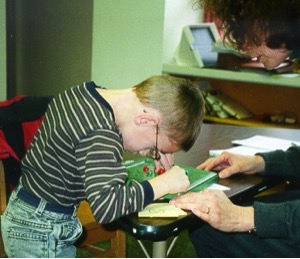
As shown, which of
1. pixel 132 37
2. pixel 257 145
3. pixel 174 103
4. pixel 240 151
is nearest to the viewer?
pixel 174 103

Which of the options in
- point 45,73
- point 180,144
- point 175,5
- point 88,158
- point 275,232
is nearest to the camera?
point 88,158

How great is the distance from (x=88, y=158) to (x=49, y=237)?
0.31 meters

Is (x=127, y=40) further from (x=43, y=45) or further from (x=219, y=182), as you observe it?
(x=219, y=182)

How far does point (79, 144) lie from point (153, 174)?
0.87 ft

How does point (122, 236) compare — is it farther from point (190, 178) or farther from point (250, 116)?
point (250, 116)

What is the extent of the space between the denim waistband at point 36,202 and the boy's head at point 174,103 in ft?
1.08

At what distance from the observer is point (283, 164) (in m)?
1.47

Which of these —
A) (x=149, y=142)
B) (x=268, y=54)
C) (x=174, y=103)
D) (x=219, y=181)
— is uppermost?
(x=268, y=54)

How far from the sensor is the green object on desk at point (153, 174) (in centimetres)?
126

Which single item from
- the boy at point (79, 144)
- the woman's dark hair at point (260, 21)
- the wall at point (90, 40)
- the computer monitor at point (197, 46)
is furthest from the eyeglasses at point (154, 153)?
the computer monitor at point (197, 46)

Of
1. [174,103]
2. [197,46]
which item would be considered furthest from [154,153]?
[197,46]

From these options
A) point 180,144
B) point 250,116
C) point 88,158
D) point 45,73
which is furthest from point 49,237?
point 250,116

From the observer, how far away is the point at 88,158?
41.6 inches

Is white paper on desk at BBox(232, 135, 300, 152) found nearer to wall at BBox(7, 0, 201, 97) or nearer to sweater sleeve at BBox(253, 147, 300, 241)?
sweater sleeve at BBox(253, 147, 300, 241)
